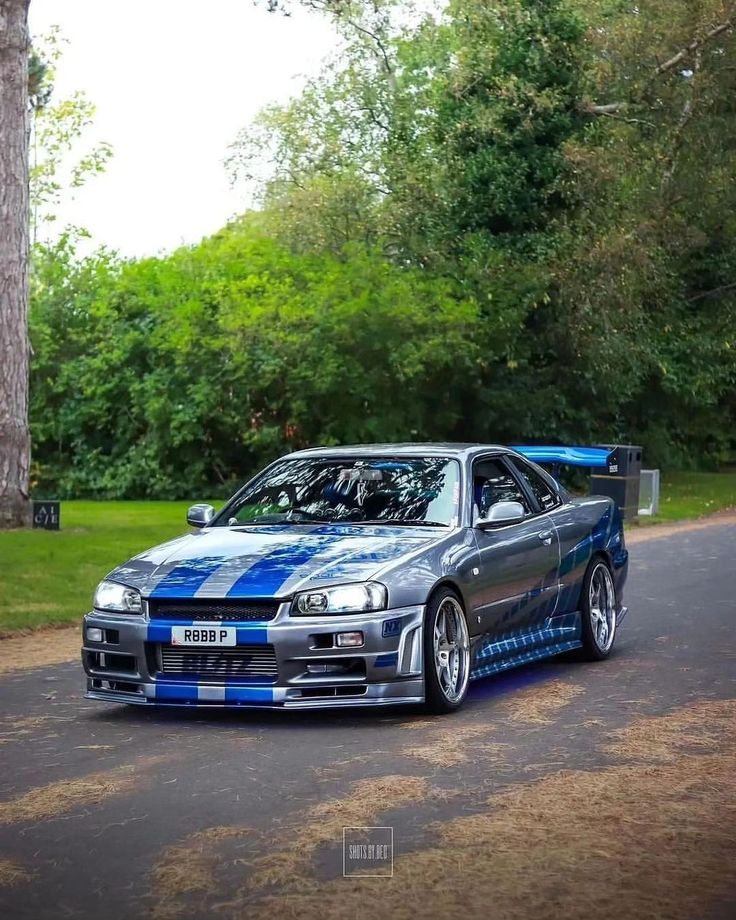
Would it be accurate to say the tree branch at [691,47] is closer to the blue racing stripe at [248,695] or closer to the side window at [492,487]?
the side window at [492,487]

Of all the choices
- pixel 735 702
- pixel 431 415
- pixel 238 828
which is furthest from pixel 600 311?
pixel 238 828

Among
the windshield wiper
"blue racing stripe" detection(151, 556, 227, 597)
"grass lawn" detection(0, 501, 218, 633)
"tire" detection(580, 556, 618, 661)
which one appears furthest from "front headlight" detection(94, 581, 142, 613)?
"grass lawn" detection(0, 501, 218, 633)

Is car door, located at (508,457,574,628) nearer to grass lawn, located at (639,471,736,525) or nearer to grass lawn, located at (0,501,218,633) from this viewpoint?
grass lawn, located at (0,501,218,633)

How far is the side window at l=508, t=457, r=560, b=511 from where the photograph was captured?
12108 mm

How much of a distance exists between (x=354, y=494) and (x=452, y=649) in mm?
1341

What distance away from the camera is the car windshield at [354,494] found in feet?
35.3

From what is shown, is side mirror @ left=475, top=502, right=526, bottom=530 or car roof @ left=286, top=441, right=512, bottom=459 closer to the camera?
side mirror @ left=475, top=502, right=526, bottom=530

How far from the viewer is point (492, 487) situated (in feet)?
37.8

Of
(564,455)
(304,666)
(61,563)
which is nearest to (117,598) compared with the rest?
(304,666)

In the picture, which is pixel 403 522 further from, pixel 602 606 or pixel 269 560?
pixel 602 606

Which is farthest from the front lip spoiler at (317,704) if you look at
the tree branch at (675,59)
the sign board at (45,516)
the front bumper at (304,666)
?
the tree branch at (675,59)

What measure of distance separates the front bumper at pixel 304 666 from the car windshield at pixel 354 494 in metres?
1.23

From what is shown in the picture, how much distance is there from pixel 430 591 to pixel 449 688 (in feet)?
2.04

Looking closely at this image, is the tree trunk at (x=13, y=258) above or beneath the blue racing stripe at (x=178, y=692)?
above
